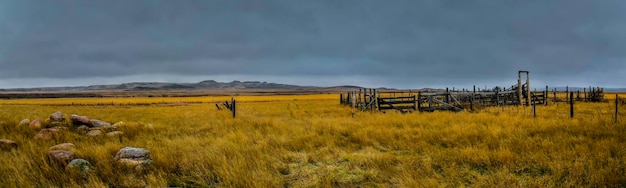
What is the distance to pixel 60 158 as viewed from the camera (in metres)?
6.70

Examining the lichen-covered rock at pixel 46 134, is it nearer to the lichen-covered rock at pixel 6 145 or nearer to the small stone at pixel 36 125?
the lichen-covered rock at pixel 6 145

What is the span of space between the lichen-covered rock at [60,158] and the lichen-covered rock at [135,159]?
87 cm

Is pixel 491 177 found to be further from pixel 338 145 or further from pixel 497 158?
pixel 338 145

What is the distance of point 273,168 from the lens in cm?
674

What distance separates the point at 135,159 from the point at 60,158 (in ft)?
4.54

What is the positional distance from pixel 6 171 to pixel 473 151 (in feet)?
29.9

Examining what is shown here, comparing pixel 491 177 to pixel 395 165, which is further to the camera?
pixel 395 165

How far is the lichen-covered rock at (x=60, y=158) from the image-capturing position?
6.61 metres

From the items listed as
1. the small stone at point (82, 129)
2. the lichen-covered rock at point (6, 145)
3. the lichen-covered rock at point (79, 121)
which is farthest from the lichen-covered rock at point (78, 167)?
the lichen-covered rock at point (79, 121)

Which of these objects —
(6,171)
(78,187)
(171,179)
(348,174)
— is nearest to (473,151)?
(348,174)

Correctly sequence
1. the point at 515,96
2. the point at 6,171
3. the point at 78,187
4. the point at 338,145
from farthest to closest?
the point at 515,96
the point at 338,145
the point at 6,171
the point at 78,187

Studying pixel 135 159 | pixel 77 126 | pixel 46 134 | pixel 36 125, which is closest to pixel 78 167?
pixel 135 159

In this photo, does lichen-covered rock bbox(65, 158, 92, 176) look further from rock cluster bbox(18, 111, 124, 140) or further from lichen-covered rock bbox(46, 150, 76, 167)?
rock cluster bbox(18, 111, 124, 140)

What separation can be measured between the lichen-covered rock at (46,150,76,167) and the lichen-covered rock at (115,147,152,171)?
0.87m
